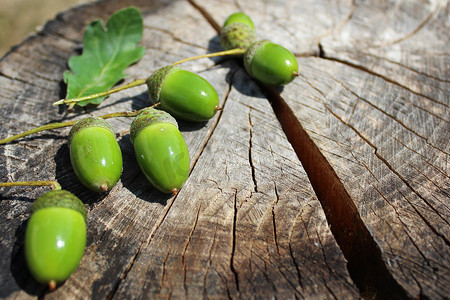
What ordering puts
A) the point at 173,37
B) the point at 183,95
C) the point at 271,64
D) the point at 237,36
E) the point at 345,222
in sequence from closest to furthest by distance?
the point at 345,222, the point at 183,95, the point at 271,64, the point at 237,36, the point at 173,37

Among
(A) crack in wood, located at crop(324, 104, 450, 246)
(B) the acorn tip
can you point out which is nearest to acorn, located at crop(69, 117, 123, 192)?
(B) the acorn tip

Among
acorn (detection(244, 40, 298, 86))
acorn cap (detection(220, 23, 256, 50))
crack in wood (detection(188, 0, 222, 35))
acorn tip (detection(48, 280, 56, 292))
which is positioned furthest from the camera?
crack in wood (detection(188, 0, 222, 35))

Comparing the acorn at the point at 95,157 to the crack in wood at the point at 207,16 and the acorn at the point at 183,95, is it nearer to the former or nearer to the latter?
the acorn at the point at 183,95

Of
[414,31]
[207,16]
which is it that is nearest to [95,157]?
[207,16]

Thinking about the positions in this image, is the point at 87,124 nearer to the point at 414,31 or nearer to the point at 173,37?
the point at 173,37

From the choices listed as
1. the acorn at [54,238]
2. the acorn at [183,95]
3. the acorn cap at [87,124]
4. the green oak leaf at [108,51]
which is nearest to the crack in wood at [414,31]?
the acorn at [183,95]

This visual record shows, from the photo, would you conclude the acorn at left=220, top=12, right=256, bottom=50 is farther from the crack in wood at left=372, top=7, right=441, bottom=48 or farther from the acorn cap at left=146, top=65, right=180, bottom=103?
the crack in wood at left=372, top=7, right=441, bottom=48
